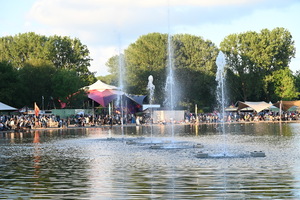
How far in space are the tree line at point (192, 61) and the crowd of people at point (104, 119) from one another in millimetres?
11258

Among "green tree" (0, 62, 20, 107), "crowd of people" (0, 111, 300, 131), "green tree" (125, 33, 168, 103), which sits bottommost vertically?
"crowd of people" (0, 111, 300, 131)

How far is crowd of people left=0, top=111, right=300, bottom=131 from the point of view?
65.9 metres

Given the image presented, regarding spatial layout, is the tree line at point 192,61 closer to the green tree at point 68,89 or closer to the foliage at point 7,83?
the green tree at point 68,89

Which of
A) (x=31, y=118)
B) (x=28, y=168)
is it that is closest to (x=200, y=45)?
(x=31, y=118)

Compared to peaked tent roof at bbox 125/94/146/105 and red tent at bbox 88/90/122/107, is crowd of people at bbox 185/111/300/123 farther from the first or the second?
red tent at bbox 88/90/122/107

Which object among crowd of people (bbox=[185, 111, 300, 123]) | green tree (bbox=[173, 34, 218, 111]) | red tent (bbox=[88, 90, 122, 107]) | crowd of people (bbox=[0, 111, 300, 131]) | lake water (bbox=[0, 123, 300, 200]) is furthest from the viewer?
green tree (bbox=[173, 34, 218, 111])

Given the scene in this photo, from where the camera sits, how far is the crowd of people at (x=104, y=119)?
216ft

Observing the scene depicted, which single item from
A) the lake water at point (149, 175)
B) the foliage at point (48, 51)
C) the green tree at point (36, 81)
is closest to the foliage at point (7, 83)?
the green tree at point (36, 81)

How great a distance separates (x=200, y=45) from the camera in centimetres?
10756

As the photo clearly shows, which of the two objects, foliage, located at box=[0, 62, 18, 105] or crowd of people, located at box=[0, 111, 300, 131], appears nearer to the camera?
crowd of people, located at box=[0, 111, 300, 131]

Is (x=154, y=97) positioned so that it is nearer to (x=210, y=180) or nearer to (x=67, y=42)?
(x=67, y=42)

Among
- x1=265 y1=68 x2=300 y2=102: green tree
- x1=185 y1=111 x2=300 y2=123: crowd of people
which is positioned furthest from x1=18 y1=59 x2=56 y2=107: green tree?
x1=265 y1=68 x2=300 y2=102: green tree

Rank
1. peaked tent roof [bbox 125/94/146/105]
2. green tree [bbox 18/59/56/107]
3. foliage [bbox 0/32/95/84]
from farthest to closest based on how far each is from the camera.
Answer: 1. foliage [bbox 0/32/95/84]
2. peaked tent roof [bbox 125/94/146/105]
3. green tree [bbox 18/59/56/107]

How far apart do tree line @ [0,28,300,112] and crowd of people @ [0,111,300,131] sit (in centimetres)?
1126
